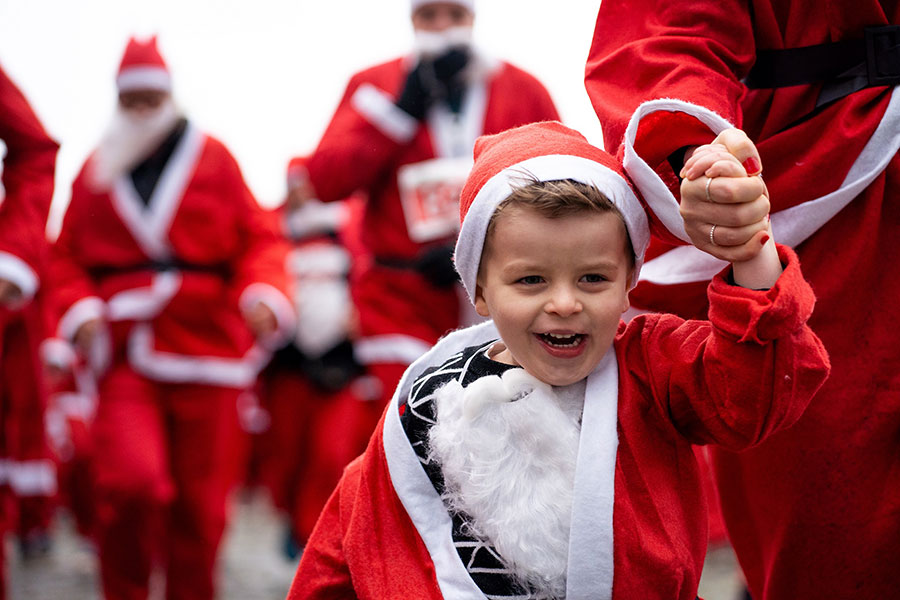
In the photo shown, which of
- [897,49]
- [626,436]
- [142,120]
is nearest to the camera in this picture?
[626,436]

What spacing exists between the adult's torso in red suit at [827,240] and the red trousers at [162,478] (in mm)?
2751

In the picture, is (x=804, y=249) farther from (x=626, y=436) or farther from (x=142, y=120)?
(x=142, y=120)

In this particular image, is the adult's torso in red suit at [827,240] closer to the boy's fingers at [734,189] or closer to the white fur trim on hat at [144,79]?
the boy's fingers at [734,189]

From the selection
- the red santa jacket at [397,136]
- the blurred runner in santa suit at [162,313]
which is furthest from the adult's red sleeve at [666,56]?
the blurred runner in santa suit at [162,313]

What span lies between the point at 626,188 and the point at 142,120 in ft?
11.6

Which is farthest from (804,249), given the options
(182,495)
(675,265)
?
(182,495)

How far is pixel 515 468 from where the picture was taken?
1.83m

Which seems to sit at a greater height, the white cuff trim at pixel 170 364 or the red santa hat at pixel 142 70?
the red santa hat at pixel 142 70

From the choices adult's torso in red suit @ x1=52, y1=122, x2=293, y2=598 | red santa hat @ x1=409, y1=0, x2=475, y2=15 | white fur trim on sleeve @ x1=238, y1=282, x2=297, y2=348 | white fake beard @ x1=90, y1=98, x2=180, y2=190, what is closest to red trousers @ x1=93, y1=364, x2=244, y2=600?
adult's torso in red suit @ x1=52, y1=122, x2=293, y2=598

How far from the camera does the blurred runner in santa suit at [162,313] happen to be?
4305 millimetres

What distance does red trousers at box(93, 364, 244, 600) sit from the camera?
4.25 m

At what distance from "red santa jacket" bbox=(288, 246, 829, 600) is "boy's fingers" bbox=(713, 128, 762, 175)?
131mm

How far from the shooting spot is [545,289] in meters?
1.79

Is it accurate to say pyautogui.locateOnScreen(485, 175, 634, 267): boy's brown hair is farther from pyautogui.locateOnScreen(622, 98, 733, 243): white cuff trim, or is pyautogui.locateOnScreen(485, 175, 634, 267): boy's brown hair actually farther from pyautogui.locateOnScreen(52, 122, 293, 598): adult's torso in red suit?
pyautogui.locateOnScreen(52, 122, 293, 598): adult's torso in red suit
